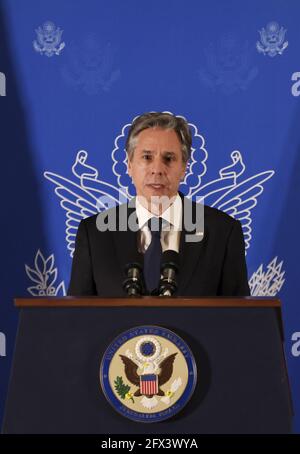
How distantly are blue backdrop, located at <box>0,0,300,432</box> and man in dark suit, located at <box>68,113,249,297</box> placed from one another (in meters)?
0.51

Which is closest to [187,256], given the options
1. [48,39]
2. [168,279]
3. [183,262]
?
[183,262]

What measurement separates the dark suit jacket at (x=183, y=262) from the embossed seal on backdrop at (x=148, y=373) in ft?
2.30

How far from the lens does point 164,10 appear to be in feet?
9.41

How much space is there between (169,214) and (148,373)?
949 mm

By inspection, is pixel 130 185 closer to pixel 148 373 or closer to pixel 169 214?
pixel 169 214

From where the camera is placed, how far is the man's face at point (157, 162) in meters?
2.25

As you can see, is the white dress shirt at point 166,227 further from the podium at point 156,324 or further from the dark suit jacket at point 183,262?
the podium at point 156,324

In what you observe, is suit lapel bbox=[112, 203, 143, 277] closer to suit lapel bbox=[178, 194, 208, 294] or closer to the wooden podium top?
suit lapel bbox=[178, 194, 208, 294]

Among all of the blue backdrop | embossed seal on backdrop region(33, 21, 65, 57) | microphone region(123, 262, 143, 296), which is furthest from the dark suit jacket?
A: embossed seal on backdrop region(33, 21, 65, 57)

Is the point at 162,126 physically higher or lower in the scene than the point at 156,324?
higher

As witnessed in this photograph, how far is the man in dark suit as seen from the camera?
214cm

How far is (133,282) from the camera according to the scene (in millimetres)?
1608
